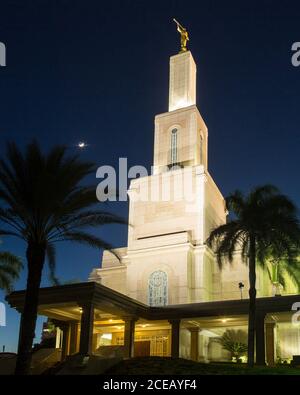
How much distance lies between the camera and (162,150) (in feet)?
149

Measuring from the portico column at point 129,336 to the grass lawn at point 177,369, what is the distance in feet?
11.7

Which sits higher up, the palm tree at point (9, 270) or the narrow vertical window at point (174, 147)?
the narrow vertical window at point (174, 147)

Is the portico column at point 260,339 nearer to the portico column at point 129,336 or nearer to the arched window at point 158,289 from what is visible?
the portico column at point 129,336

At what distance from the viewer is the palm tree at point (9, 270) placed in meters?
31.0

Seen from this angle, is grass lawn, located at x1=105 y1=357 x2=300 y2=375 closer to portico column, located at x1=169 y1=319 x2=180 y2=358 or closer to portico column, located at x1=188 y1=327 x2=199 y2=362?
portico column, located at x1=169 y1=319 x2=180 y2=358

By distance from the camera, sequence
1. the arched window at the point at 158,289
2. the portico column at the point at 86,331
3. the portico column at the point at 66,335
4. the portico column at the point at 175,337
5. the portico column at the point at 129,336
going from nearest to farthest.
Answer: the portico column at the point at 86,331 < the portico column at the point at 129,336 < the portico column at the point at 175,337 < the portico column at the point at 66,335 < the arched window at the point at 158,289

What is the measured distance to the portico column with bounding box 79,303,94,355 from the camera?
2486 cm

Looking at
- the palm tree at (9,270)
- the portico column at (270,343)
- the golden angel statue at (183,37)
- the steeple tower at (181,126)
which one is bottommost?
the portico column at (270,343)

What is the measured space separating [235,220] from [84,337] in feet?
31.5

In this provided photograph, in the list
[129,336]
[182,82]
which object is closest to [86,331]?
[129,336]

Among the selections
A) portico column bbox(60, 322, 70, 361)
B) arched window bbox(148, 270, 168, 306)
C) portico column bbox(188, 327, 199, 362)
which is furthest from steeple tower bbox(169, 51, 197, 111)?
portico column bbox(60, 322, 70, 361)

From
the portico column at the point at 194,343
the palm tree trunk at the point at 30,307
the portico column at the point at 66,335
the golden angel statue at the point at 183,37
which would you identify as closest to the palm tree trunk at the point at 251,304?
the portico column at the point at 194,343
